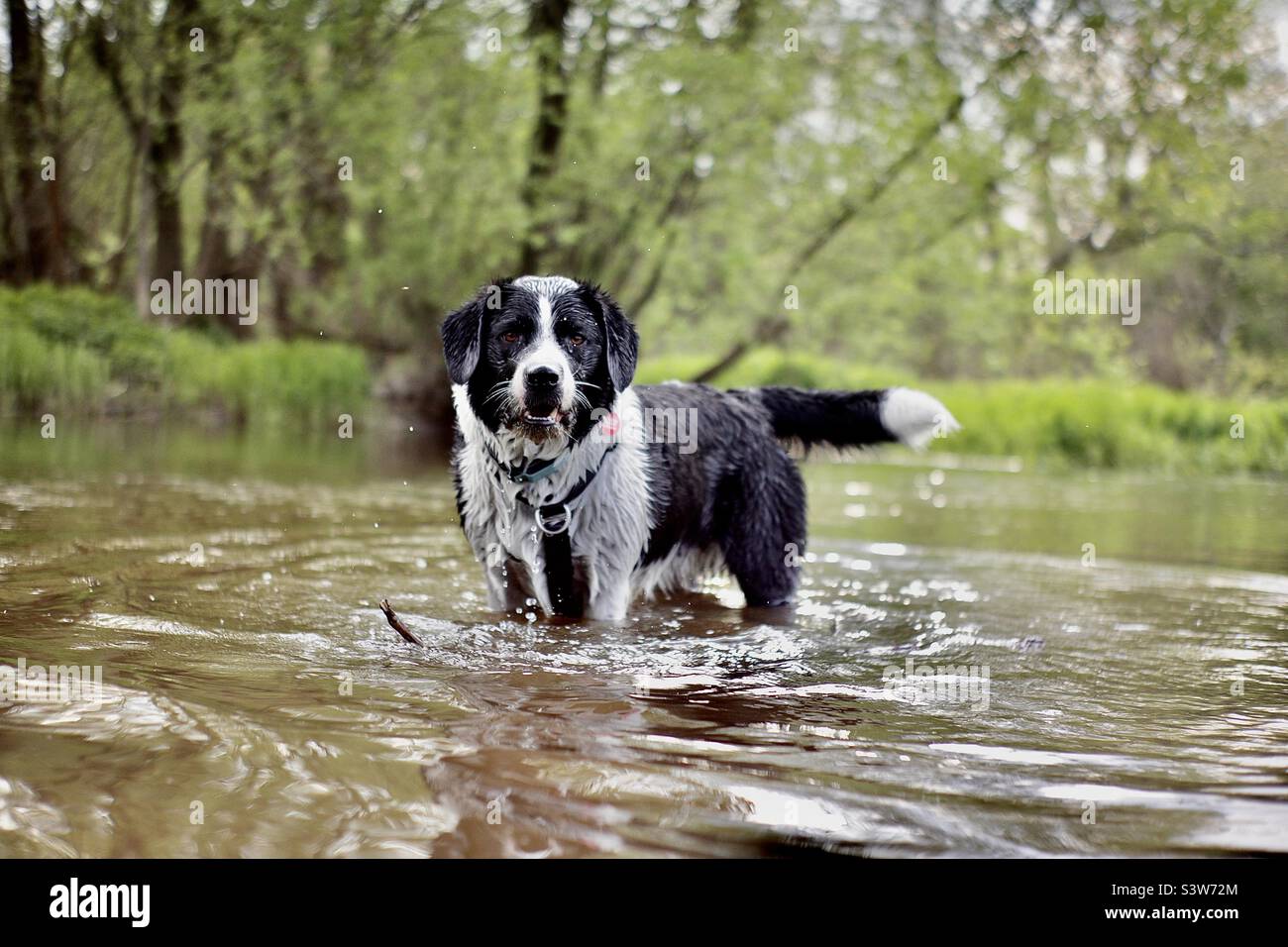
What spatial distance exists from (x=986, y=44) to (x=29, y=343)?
12837 mm

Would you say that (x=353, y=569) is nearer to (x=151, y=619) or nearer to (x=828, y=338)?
(x=151, y=619)

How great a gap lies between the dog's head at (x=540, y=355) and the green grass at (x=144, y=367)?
11790 millimetres

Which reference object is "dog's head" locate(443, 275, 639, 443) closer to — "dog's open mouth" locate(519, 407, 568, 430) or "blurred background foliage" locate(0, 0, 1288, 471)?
"dog's open mouth" locate(519, 407, 568, 430)

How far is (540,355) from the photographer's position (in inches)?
168

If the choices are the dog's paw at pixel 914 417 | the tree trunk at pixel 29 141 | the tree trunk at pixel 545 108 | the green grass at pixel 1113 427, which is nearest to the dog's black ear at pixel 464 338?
the dog's paw at pixel 914 417

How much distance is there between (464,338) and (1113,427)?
50.8ft

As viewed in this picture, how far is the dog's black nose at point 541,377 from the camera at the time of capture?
418 cm

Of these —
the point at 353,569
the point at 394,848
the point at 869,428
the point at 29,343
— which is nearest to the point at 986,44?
the point at 869,428

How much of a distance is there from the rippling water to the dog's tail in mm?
851

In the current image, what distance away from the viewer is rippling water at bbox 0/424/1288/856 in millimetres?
2303

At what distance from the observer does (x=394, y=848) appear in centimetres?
214

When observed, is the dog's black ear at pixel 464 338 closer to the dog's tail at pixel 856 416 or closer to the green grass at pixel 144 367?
the dog's tail at pixel 856 416

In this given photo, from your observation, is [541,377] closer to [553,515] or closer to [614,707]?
[553,515]
